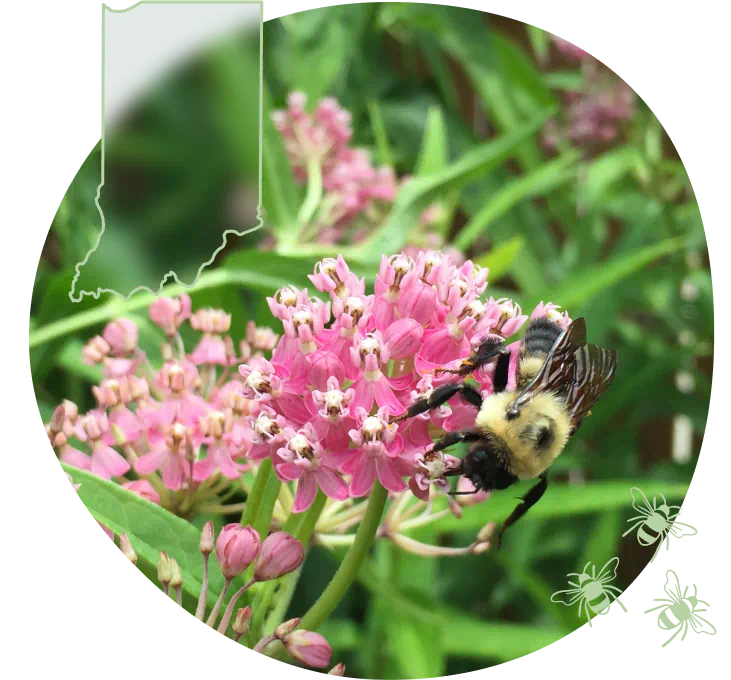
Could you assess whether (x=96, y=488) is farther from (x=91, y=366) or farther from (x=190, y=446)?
(x=91, y=366)

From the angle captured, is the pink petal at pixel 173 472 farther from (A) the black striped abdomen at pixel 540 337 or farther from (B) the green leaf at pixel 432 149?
(B) the green leaf at pixel 432 149

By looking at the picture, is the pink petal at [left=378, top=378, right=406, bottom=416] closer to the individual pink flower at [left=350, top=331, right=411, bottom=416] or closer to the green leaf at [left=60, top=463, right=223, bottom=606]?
the individual pink flower at [left=350, top=331, right=411, bottom=416]

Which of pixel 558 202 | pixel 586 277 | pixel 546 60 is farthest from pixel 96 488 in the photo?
pixel 558 202

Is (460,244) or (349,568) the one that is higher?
(460,244)

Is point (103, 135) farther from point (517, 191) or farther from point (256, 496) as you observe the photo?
point (517, 191)

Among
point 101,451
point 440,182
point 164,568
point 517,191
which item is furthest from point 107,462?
point 517,191

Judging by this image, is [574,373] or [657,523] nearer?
[574,373]

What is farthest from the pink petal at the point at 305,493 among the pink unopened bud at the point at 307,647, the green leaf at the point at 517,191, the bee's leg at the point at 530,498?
the green leaf at the point at 517,191
